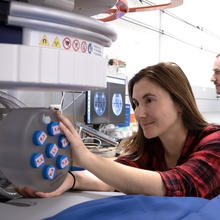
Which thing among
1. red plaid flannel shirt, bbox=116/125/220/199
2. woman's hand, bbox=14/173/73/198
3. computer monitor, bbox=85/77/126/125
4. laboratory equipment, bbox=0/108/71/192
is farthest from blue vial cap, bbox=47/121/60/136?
computer monitor, bbox=85/77/126/125

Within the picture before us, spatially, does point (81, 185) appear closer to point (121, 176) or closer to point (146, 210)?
point (121, 176)

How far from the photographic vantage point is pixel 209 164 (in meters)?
1.12

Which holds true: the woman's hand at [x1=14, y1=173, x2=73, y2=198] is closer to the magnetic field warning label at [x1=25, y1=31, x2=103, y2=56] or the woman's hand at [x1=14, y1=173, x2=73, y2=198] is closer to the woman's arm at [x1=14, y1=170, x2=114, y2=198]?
the woman's arm at [x1=14, y1=170, x2=114, y2=198]

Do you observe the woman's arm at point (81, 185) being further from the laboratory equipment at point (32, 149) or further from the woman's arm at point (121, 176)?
the laboratory equipment at point (32, 149)

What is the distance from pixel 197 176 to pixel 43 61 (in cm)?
75

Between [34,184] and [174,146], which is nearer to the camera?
[34,184]

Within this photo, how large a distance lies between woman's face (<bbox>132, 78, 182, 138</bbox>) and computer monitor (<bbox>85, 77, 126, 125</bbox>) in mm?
966

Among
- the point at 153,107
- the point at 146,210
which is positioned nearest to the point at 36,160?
the point at 146,210

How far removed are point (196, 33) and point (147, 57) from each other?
62.3 inches

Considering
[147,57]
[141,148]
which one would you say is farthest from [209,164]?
[147,57]

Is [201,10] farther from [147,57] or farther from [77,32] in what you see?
[77,32]

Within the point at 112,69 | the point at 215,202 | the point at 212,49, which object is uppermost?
the point at 212,49

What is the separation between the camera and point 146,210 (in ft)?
Answer: 2.33

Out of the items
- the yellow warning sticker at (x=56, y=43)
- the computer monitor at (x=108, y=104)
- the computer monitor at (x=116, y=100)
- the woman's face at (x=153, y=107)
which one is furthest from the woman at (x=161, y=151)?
the computer monitor at (x=116, y=100)
